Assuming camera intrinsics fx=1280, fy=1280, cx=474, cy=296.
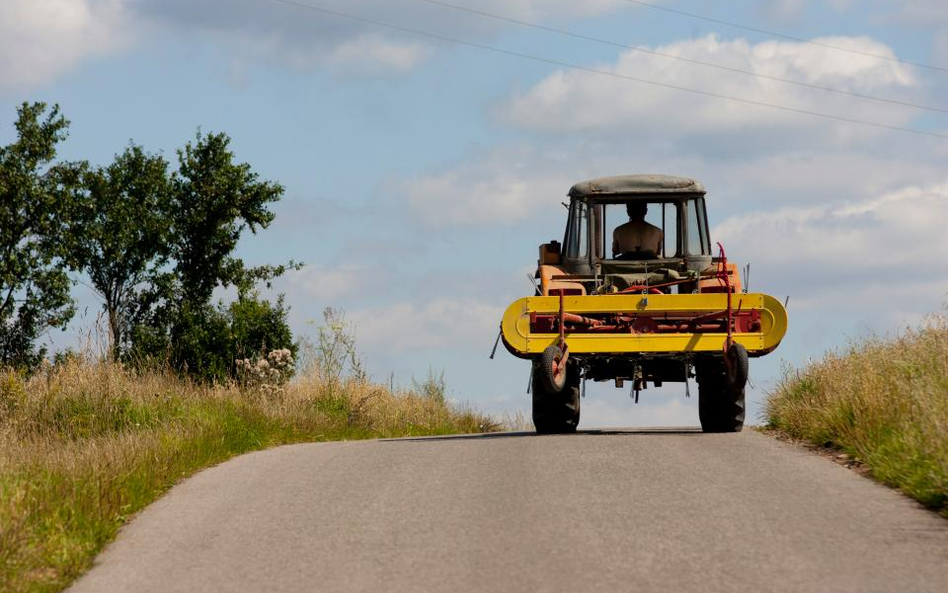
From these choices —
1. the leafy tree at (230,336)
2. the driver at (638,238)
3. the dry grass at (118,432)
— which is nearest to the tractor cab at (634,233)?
the driver at (638,238)

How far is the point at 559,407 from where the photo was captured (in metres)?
15.5

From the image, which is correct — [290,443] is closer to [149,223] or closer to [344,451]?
[344,451]

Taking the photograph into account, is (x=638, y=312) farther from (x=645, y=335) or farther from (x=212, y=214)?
(x=212, y=214)

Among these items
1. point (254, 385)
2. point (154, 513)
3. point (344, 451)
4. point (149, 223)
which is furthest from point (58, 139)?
point (154, 513)

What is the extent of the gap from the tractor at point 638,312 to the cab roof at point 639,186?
13 millimetres

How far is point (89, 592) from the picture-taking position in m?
7.14

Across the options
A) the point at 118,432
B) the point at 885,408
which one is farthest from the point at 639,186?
the point at 118,432

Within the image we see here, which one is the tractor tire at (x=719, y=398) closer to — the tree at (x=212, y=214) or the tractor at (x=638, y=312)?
the tractor at (x=638, y=312)

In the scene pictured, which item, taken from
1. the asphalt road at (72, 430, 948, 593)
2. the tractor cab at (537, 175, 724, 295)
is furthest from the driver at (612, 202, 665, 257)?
the asphalt road at (72, 430, 948, 593)

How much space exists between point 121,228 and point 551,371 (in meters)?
24.7

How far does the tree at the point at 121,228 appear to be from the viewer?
35.8m

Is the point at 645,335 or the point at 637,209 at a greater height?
the point at 637,209

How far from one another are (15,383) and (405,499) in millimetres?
9221

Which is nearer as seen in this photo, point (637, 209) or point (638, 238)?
point (638, 238)
